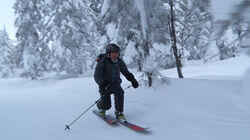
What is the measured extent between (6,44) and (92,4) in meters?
35.5

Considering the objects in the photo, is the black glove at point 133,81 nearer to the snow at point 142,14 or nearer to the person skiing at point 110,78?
the person skiing at point 110,78

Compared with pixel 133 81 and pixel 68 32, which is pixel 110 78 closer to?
pixel 133 81

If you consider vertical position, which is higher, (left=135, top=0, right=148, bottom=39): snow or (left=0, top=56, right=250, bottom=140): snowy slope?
(left=135, top=0, right=148, bottom=39): snow

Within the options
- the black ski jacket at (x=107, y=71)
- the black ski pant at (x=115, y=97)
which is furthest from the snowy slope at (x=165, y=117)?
the black ski jacket at (x=107, y=71)

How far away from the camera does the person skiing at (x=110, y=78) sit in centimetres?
627

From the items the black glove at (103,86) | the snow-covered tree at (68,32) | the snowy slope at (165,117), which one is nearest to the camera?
the snowy slope at (165,117)

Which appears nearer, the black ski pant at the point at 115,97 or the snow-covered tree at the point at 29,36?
the black ski pant at the point at 115,97

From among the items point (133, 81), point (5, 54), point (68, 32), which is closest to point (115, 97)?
point (133, 81)

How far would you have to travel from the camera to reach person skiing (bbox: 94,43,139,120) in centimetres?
627

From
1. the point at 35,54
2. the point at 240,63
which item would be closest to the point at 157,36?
the point at 240,63

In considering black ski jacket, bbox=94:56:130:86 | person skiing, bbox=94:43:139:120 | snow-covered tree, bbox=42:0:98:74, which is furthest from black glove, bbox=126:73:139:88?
snow-covered tree, bbox=42:0:98:74

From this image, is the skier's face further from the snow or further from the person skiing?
the snow

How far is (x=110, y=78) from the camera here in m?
6.52

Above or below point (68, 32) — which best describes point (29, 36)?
above
